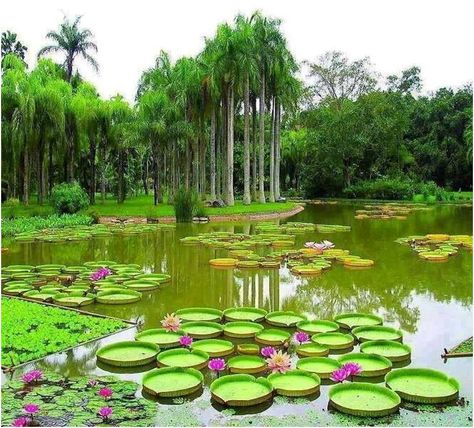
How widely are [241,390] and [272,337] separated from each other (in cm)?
162

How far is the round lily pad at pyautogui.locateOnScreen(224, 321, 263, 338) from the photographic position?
21.4 feet

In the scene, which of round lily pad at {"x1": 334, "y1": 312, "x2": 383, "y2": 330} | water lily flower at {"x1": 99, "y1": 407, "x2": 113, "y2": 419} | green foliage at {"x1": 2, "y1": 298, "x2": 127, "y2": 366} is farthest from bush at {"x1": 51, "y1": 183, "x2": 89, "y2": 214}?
water lily flower at {"x1": 99, "y1": 407, "x2": 113, "y2": 419}

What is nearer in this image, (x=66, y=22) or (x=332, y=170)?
(x=66, y=22)

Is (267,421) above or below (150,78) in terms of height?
below

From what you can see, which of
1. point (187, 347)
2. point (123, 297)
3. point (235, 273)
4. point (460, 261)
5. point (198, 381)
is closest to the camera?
point (198, 381)

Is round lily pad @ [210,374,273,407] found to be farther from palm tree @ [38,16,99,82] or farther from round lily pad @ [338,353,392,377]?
palm tree @ [38,16,99,82]

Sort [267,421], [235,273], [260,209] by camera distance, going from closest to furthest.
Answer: [267,421]
[235,273]
[260,209]

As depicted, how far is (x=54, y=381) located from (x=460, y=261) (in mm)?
9952

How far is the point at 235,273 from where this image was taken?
1076 cm

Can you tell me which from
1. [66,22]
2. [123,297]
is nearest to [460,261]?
[123,297]

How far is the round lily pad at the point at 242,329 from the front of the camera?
21.4 feet

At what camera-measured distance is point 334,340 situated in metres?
6.23

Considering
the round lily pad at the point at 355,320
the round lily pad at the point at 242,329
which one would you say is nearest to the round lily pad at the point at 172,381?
the round lily pad at the point at 242,329

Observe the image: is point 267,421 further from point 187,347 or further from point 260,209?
point 260,209
